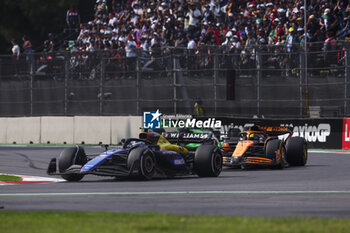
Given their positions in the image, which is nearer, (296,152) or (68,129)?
(296,152)

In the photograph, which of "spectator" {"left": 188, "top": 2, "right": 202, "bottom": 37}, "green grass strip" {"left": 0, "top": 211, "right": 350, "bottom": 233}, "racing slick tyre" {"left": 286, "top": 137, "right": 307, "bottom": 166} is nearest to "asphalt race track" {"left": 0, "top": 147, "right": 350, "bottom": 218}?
"green grass strip" {"left": 0, "top": 211, "right": 350, "bottom": 233}

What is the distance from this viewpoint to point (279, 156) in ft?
60.3

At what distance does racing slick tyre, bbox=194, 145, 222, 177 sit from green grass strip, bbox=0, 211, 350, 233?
21.3 ft

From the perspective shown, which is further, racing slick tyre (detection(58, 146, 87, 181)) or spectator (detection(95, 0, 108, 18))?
spectator (detection(95, 0, 108, 18))

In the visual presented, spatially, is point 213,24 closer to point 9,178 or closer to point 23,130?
point 23,130

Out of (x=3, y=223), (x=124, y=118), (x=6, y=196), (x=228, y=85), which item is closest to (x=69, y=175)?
(x=6, y=196)

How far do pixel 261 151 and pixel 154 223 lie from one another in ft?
33.4

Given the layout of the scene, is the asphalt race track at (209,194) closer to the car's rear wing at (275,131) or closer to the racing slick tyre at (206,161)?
the racing slick tyre at (206,161)

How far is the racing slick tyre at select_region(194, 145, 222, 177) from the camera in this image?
1587 cm

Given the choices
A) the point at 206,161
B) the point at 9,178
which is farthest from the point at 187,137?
the point at 9,178

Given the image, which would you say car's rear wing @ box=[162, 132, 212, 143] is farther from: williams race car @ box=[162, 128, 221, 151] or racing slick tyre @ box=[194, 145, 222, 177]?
racing slick tyre @ box=[194, 145, 222, 177]

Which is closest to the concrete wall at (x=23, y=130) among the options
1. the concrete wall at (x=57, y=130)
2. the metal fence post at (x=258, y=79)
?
the concrete wall at (x=57, y=130)

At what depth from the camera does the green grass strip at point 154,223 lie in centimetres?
812

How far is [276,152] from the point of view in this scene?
18.2 metres
